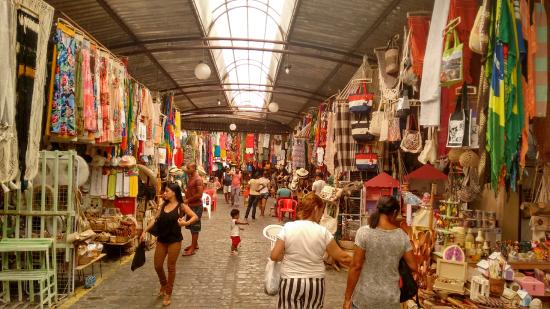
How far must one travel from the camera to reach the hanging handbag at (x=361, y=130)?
7.98m

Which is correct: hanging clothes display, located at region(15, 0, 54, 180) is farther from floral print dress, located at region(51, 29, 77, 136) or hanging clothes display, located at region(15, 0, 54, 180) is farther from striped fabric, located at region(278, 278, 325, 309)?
striped fabric, located at region(278, 278, 325, 309)

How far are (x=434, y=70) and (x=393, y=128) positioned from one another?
2496 millimetres

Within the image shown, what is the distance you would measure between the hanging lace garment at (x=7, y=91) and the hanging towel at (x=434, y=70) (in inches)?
151

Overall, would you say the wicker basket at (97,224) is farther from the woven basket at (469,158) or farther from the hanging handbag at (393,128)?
the woven basket at (469,158)

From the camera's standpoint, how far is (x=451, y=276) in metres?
5.00

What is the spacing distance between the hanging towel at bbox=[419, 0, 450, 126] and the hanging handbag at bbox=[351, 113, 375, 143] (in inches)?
134

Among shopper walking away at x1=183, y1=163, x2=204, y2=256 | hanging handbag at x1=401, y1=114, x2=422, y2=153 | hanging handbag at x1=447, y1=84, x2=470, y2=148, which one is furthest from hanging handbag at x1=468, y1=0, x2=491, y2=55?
shopper walking away at x1=183, y1=163, x2=204, y2=256


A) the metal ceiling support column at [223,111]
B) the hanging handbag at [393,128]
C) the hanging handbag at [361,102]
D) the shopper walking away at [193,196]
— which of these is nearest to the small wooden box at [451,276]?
the hanging handbag at [393,128]

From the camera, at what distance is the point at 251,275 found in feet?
24.7

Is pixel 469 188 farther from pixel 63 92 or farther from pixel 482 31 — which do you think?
pixel 63 92

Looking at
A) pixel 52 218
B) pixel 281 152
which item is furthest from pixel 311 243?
pixel 281 152

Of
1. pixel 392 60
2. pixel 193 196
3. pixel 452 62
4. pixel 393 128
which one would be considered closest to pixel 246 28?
pixel 193 196

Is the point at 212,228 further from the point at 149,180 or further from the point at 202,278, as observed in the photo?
the point at 202,278

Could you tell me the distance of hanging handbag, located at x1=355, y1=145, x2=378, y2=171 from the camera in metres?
8.43
